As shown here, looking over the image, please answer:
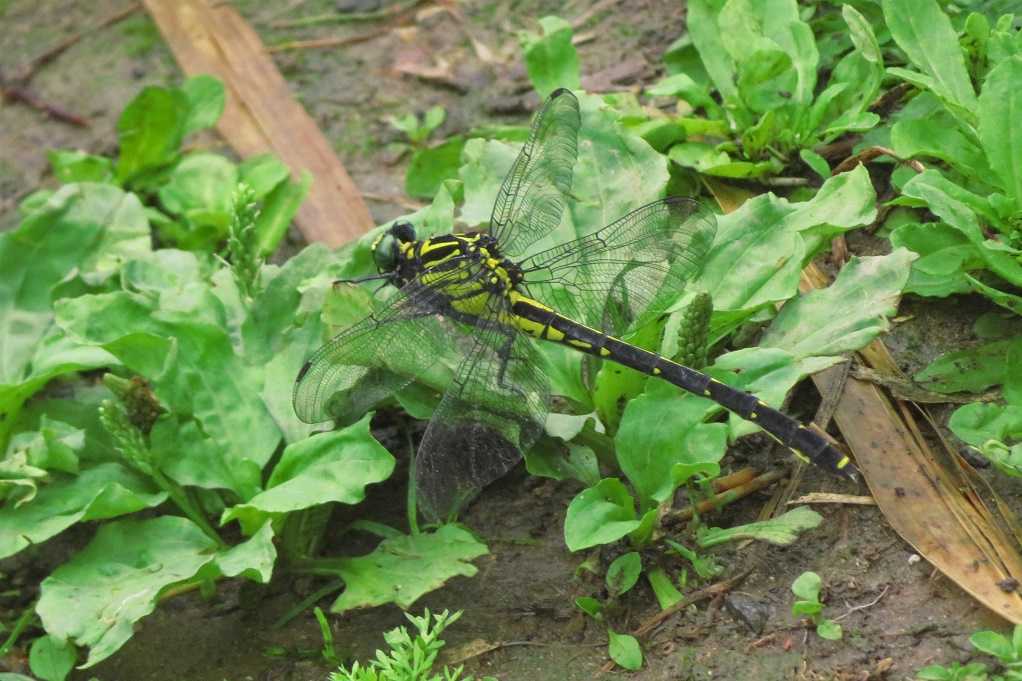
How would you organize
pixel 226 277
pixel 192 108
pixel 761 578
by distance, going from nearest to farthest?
pixel 761 578, pixel 226 277, pixel 192 108

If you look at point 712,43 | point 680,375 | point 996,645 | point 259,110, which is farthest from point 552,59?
point 996,645

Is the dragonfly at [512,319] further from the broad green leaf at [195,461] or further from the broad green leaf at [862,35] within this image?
the broad green leaf at [862,35]

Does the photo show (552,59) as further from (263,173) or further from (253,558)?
(253,558)

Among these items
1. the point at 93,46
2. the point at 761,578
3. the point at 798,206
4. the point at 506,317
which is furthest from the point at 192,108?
the point at 761,578

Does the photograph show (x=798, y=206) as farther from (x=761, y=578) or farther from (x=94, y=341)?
(x=94, y=341)

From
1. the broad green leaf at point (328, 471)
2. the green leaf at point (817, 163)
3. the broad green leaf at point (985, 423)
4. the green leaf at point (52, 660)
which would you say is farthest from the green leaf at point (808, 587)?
the green leaf at point (52, 660)
